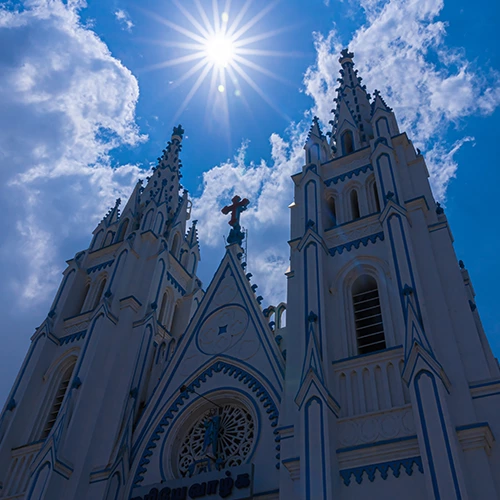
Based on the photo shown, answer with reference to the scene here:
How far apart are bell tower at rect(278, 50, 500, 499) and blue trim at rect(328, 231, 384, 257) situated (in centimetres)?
4

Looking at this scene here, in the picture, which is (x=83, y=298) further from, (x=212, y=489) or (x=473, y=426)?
(x=473, y=426)

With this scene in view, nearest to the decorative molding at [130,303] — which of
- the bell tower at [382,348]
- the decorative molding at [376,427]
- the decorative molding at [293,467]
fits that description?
the bell tower at [382,348]

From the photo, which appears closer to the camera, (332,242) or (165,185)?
(332,242)

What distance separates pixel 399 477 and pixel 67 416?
421 inches

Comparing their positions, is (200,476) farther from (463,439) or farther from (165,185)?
(165,185)

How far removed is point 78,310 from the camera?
25.2m

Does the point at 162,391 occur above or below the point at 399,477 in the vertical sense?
above

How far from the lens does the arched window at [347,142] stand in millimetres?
25064

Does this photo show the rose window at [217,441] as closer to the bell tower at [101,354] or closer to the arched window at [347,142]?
the bell tower at [101,354]

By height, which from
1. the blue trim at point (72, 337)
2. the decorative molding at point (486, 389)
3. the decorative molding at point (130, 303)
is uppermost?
the decorative molding at point (130, 303)

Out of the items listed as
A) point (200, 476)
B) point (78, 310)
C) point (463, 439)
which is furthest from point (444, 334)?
point (78, 310)

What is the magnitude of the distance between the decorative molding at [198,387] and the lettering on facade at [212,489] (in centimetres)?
142

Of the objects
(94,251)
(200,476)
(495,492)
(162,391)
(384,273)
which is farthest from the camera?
(94,251)

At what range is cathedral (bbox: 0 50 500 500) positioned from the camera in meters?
13.3
